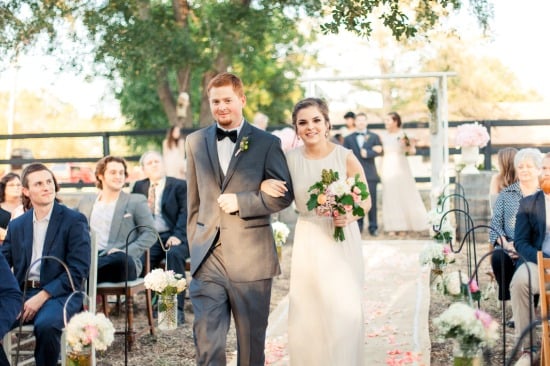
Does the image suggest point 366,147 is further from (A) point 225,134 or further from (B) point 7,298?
(B) point 7,298

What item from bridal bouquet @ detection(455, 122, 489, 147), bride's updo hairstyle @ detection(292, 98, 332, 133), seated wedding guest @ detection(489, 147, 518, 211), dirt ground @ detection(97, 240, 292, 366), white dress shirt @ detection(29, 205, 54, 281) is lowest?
dirt ground @ detection(97, 240, 292, 366)

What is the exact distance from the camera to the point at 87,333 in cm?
413

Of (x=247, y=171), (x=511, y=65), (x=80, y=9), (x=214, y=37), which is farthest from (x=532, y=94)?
(x=247, y=171)

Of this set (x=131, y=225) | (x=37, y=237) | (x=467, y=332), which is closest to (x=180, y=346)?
(x=131, y=225)

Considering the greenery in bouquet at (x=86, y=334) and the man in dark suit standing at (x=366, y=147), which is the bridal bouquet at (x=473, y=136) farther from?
the greenery in bouquet at (x=86, y=334)

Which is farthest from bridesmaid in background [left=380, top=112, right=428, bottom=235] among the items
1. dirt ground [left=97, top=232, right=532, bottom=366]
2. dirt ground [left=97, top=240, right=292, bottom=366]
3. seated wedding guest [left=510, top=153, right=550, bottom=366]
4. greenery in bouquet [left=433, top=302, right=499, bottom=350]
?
greenery in bouquet [left=433, top=302, right=499, bottom=350]

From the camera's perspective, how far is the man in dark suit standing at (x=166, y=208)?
8.45 metres

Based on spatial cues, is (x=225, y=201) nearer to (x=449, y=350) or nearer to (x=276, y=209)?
(x=276, y=209)

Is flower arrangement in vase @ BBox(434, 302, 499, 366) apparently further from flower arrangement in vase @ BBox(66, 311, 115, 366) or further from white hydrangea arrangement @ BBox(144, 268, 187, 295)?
white hydrangea arrangement @ BBox(144, 268, 187, 295)

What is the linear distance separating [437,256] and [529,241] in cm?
97

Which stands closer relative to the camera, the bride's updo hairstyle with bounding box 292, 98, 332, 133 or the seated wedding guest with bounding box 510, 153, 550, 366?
the bride's updo hairstyle with bounding box 292, 98, 332, 133

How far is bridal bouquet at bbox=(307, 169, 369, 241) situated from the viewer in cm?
508

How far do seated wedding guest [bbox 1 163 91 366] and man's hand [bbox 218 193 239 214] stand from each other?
1690 mm

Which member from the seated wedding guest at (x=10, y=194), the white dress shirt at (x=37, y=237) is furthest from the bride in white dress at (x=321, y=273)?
the seated wedding guest at (x=10, y=194)
